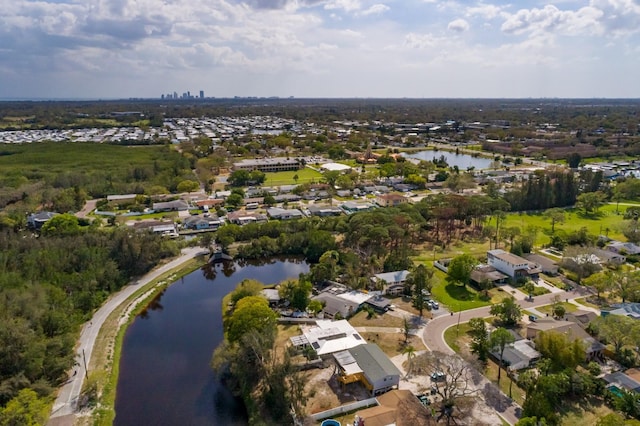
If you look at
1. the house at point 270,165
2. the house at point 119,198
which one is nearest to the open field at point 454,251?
the house at point 119,198

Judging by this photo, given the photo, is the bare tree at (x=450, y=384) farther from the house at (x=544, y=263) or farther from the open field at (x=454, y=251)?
the open field at (x=454, y=251)

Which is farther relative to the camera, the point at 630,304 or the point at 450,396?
the point at 630,304

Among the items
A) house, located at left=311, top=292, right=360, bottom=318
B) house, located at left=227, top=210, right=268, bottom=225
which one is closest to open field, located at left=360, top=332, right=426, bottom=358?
house, located at left=311, top=292, right=360, bottom=318

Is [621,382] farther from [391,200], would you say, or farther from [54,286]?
[391,200]

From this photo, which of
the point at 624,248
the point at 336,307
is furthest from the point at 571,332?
the point at 624,248

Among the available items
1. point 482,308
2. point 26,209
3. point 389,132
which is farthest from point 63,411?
point 389,132

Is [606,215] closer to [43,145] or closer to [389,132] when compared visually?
[389,132]
